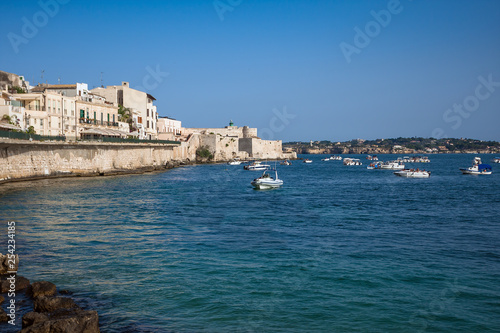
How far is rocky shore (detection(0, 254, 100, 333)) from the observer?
252 inches

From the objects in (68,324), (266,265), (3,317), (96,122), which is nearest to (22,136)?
(96,122)

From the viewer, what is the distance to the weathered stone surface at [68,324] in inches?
248

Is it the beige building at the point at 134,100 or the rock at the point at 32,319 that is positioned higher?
the beige building at the point at 134,100

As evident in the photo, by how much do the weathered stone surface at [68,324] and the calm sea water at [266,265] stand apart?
1.88 ft

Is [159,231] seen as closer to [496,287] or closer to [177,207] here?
[177,207]

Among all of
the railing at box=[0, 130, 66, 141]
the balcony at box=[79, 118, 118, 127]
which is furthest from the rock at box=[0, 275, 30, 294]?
the balcony at box=[79, 118, 118, 127]

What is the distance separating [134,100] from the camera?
61438mm

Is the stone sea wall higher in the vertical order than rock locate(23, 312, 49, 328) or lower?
higher

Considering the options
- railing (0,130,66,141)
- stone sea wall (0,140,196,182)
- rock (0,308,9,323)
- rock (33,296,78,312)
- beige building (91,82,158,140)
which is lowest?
rock (0,308,9,323)

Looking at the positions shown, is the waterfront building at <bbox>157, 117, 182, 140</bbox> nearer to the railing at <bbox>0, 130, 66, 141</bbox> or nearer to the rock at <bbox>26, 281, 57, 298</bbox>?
the railing at <bbox>0, 130, 66, 141</bbox>

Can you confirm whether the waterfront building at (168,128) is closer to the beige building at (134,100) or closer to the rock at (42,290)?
the beige building at (134,100)

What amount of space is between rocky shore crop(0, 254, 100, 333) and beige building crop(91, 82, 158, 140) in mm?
50634

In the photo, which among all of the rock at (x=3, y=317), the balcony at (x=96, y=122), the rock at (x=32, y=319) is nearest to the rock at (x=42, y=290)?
the rock at (x=3, y=317)

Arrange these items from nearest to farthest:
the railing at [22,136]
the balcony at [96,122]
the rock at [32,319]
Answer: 1. the rock at [32,319]
2. the railing at [22,136]
3. the balcony at [96,122]
